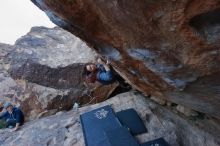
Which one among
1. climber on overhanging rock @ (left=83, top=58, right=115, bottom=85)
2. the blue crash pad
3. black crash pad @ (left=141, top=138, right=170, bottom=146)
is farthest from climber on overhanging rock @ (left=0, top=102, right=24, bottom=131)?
black crash pad @ (left=141, top=138, right=170, bottom=146)

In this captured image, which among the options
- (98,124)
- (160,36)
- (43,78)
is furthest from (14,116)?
(160,36)

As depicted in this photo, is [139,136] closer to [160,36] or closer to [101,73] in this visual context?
[101,73]

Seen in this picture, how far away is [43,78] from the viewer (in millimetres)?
9188

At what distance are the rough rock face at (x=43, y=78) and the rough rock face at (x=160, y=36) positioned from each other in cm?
461

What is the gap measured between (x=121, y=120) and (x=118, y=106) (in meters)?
0.85

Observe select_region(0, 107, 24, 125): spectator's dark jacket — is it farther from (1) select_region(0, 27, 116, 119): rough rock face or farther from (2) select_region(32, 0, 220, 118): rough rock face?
(2) select_region(32, 0, 220, 118): rough rock face

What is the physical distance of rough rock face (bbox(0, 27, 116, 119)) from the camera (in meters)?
8.75

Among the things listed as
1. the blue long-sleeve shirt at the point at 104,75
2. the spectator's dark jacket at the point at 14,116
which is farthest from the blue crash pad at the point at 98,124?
the spectator's dark jacket at the point at 14,116

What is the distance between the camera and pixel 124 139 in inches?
225

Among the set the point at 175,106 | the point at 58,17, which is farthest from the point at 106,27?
the point at 175,106

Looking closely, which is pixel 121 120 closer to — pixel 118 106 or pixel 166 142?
pixel 118 106

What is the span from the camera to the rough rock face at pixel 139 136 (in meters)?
5.75

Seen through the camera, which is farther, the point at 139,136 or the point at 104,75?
the point at 104,75

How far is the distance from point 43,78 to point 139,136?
Answer: 4.51 m
